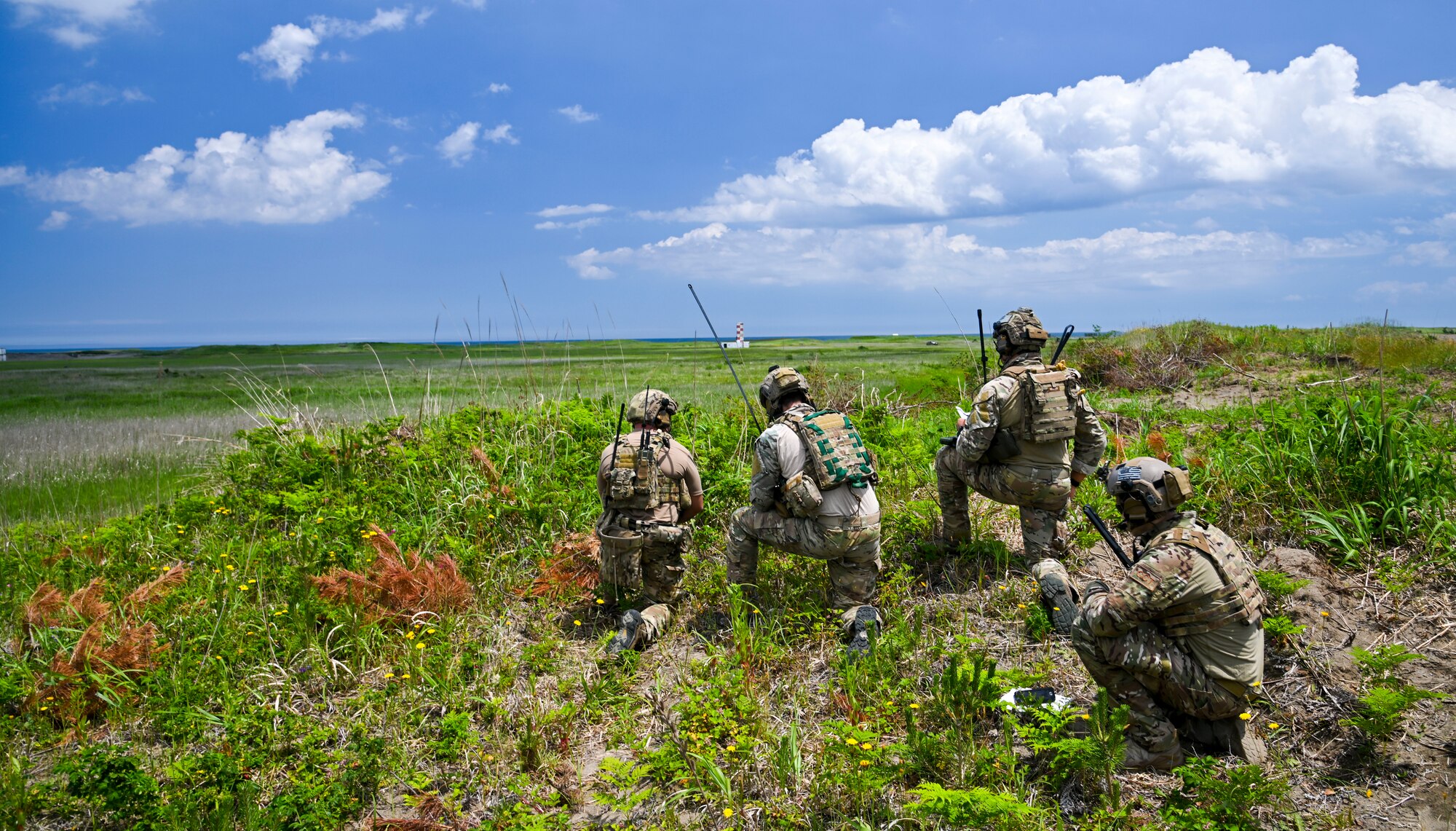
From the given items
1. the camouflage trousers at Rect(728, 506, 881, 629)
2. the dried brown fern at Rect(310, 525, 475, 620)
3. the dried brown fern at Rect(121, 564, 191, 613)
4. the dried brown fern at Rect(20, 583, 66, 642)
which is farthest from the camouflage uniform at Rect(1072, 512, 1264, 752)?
the dried brown fern at Rect(20, 583, 66, 642)

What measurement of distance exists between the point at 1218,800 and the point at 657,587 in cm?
417

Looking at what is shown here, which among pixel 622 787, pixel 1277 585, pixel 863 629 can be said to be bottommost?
pixel 622 787

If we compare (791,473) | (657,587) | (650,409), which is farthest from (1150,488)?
(657,587)

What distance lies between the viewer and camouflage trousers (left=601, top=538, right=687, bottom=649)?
636 centimetres

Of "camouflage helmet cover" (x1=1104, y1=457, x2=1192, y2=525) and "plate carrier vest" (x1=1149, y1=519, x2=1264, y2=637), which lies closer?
"plate carrier vest" (x1=1149, y1=519, x2=1264, y2=637)

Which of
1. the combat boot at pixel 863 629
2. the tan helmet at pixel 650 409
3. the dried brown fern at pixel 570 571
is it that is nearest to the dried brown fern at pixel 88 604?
the dried brown fern at pixel 570 571

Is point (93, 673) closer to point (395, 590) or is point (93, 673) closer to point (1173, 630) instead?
point (395, 590)

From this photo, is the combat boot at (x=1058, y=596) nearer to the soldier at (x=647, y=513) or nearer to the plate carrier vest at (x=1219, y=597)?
the plate carrier vest at (x=1219, y=597)

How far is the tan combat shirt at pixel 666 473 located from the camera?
6348 millimetres

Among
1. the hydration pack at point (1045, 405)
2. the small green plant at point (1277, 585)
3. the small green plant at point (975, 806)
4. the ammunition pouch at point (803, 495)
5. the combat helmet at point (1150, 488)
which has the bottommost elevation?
the small green plant at point (975, 806)

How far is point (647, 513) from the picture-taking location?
6359 mm

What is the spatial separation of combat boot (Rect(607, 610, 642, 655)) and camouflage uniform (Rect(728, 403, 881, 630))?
94 centimetres

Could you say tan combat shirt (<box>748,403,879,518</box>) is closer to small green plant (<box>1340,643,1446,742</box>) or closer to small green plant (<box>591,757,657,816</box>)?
small green plant (<box>591,757,657,816</box>)

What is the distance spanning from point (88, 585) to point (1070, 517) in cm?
933
